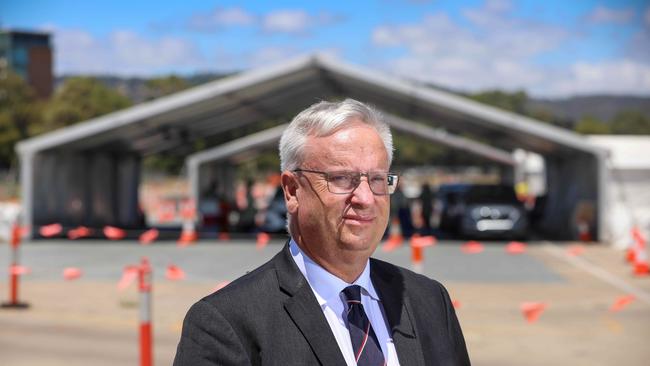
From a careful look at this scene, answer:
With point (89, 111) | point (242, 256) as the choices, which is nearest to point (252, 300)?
point (242, 256)

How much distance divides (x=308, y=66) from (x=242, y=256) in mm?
5468

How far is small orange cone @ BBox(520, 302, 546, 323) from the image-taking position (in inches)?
482

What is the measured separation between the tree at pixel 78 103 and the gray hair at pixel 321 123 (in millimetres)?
75919

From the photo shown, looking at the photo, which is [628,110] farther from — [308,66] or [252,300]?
[252,300]

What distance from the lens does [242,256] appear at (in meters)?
20.9

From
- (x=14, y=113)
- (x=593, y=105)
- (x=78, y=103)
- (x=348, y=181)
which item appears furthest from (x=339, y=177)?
(x=593, y=105)

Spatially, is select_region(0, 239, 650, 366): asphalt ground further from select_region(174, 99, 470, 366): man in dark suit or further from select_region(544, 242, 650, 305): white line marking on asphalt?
select_region(174, 99, 470, 366): man in dark suit

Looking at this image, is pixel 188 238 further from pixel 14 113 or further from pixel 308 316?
pixel 14 113

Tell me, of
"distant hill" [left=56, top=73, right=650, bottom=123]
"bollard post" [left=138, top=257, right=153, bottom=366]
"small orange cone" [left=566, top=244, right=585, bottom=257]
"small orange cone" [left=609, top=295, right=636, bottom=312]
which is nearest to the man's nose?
"bollard post" [left=138, top=257, right=153, bottom=366]

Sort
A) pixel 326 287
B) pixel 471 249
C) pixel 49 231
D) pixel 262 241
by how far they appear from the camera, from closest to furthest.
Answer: pixel 326 287 < pixel 471 249 < pixel 49 231 < pixel 262 241

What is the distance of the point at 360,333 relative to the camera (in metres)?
2.32

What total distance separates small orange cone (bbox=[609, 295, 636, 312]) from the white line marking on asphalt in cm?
16

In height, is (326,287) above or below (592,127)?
below

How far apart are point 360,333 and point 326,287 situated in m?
0.14
